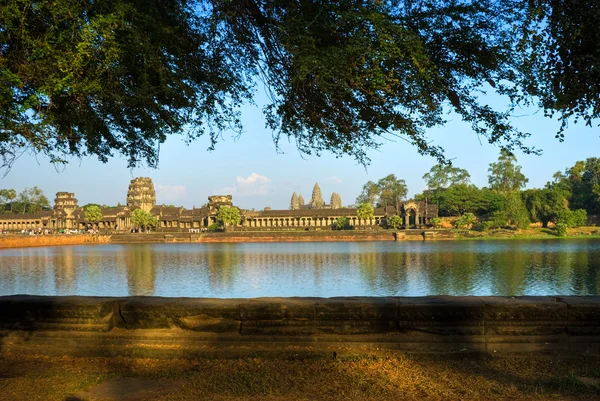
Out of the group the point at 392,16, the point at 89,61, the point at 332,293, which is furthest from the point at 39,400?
the point at 332,293

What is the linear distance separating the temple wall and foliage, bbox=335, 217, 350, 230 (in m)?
82.4

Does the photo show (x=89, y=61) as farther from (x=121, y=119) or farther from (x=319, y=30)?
(x=319, y=30)

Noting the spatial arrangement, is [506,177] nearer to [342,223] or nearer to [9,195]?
[342,223]

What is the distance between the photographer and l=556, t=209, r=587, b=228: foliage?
71.9 meters

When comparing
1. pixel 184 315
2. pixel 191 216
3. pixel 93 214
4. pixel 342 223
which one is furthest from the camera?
pixel 191 216

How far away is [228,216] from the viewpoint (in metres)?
92.3

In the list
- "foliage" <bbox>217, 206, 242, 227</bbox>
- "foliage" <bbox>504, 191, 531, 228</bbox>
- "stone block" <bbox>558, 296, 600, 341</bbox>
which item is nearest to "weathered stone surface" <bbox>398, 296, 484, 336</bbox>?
"stone block" <bbox>558, 296, 600, 341</bbox>

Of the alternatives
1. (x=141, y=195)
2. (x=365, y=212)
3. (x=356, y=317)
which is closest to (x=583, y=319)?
(x=356, y=317)

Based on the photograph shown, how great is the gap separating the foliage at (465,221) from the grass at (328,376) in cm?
7575

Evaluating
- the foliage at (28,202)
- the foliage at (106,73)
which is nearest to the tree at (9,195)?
the foliage at (28,202)

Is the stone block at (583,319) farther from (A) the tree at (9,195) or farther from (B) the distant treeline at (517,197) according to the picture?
(A) the tree at (9,195)

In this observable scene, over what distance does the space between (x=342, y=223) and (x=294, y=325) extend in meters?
83.0

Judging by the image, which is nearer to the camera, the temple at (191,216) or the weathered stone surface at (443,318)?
the weathered stone surface at (443,318)

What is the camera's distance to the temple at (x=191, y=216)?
89.1 m
